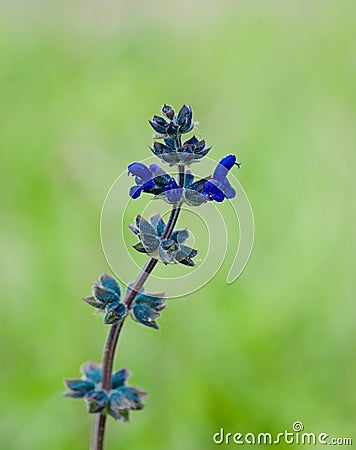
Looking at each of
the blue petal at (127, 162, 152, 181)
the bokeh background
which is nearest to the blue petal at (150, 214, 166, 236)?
the blue petal at (127, 162, 152, 181)

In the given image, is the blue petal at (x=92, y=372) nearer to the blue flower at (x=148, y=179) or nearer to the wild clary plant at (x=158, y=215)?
the wild clary plant at (x=158, y=215)

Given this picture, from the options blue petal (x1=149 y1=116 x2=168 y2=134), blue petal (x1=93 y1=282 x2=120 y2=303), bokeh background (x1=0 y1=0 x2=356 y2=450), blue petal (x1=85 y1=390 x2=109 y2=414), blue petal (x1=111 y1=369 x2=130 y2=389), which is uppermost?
bokeh background (x1=0 y1=0 x2=356 y2=450)

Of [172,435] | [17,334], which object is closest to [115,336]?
[172,435]

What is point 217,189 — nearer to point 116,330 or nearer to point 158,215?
point 158,215

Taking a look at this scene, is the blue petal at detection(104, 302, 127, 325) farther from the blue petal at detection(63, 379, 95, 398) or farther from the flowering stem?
the blue petal at detection(63, 379, 95, 398)

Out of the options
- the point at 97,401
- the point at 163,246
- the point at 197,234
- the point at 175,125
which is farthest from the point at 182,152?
the point at 197,234

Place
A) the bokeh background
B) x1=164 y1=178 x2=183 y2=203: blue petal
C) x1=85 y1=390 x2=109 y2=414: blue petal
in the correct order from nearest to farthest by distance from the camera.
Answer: x1=164 y1=178 x2=183 y2=203: blue petal → x1=85 y1=390 x2=109 y2=414: blue petal → the bokeh background

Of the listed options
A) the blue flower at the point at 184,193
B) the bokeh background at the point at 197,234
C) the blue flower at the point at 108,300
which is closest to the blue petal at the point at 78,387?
the blue flower at the point at 108,300
